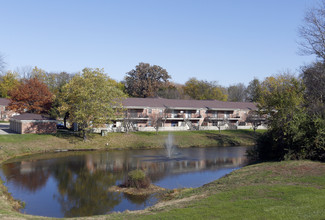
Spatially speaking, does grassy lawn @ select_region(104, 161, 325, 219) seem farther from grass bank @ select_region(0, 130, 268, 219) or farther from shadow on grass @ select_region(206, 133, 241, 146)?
shadow on grass @ select_region(206, 133, 241, 146)

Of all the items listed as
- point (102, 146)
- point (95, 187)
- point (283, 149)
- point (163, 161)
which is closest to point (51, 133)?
point (102, 146)

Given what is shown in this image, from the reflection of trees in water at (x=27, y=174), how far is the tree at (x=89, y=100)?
13.0 meters

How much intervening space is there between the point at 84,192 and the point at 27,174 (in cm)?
945

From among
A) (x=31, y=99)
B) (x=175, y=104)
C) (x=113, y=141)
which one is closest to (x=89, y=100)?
(x=113, y=141)

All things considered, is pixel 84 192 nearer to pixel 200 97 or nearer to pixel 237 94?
pixel 200 97

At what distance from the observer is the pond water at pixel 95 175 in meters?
20.8

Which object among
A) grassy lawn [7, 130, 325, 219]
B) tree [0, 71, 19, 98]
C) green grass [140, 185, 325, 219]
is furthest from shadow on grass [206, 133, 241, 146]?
tree [0, 71, 19, 98]

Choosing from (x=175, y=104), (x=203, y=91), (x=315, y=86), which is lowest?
(x=175, y=104)

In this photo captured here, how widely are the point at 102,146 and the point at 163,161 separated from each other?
13884 mm

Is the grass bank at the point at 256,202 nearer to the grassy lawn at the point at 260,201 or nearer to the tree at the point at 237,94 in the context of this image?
the grassy lawn at the point at 260,201

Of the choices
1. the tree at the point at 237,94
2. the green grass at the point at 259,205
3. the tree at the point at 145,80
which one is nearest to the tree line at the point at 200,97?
the tree at the point at 145,80

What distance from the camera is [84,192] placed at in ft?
78.3

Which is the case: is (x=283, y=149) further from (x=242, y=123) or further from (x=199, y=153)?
(x=242, y=123)

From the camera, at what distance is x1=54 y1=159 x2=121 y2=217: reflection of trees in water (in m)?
19.8
